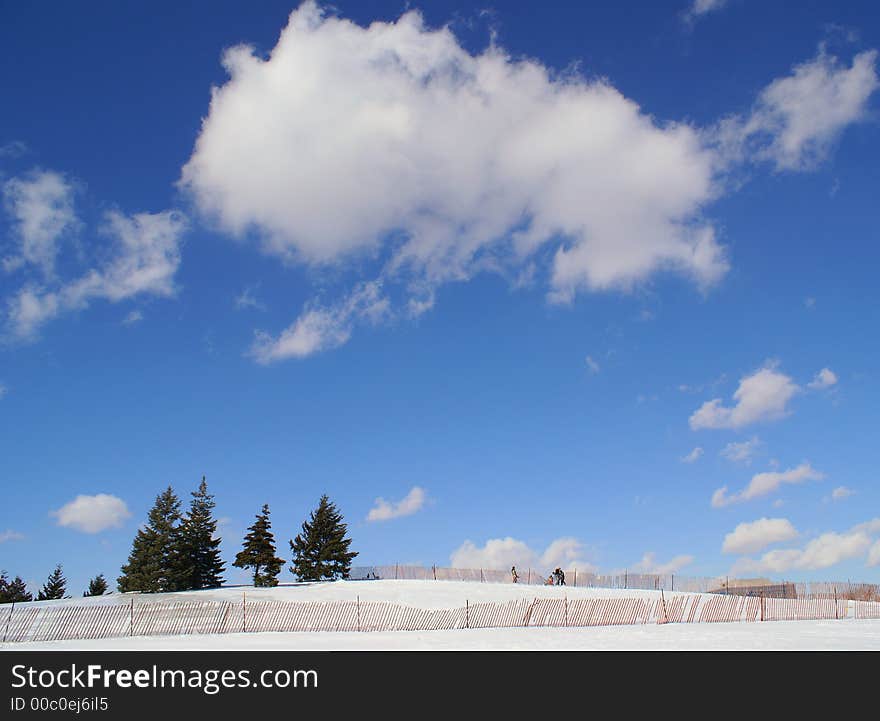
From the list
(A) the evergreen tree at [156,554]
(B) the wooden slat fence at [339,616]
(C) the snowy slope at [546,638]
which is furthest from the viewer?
(A) the evergreen tree at [156,554]

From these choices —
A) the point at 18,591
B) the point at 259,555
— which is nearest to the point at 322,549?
the point at 259,555

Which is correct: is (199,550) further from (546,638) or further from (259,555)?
(546,638)

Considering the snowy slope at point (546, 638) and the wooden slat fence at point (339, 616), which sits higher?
the wooden slat fence at point (339, 616)

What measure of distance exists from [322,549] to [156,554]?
16455mm

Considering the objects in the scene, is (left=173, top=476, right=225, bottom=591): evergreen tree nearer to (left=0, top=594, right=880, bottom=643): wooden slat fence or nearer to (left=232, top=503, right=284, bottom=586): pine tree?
(left=232, top=503, right=284, bottom=586): pine tree

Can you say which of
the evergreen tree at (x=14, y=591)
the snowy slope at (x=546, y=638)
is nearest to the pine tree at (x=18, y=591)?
the evergreen tree at (x=14, y=591)

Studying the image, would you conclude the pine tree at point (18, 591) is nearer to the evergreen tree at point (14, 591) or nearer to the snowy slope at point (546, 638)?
the evergreen tree at point (14, 591)

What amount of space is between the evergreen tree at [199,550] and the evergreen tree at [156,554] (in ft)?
2.34

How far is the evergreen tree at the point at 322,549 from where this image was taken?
80000 mm

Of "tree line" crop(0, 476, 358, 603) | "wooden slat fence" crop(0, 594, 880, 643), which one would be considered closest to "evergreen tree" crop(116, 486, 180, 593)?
"tree line" crop(0, 476, 358, 603)

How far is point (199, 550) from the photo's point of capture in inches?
2918

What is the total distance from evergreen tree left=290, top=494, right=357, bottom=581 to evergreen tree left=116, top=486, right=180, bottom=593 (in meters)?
13.2

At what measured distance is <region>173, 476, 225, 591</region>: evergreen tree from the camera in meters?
71.9
